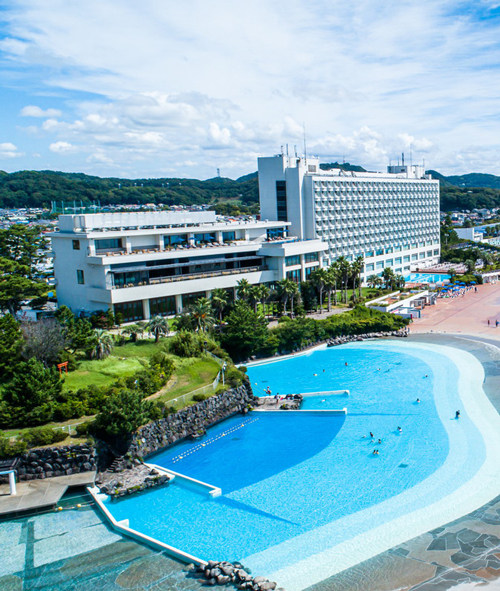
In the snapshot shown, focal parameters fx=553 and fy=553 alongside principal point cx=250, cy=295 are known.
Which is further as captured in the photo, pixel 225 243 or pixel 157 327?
pixel 225 243

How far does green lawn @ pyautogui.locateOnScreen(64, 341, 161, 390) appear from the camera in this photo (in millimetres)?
44562

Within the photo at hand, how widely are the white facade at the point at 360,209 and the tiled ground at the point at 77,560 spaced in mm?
71968

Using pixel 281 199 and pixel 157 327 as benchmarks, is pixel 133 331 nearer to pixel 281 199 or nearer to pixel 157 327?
pixel 157 327

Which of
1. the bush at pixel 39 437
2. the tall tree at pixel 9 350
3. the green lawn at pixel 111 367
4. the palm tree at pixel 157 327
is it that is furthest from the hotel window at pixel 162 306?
the bush at pixel 39 437

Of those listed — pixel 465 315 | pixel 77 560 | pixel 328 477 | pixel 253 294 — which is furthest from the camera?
pixel 465 315

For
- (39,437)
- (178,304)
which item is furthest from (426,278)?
(39,437)

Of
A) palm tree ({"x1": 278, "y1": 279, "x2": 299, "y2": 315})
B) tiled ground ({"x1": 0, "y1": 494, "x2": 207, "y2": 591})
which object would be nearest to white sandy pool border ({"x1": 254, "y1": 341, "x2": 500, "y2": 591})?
tiled ground ({"x1": 0, "y1": 494, "x2": 207, "y2": 591})

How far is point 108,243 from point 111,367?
24.3 metres

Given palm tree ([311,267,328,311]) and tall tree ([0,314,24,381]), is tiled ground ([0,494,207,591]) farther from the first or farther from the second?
palm tree ([311,267,328,311])

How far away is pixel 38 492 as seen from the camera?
3241 centimetres

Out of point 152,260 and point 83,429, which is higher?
point 152,260

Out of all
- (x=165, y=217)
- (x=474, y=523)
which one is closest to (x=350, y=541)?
(x=474, y=523)

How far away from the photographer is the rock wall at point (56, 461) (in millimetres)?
33938

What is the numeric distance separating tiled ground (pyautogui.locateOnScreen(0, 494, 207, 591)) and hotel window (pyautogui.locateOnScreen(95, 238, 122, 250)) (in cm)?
4150
